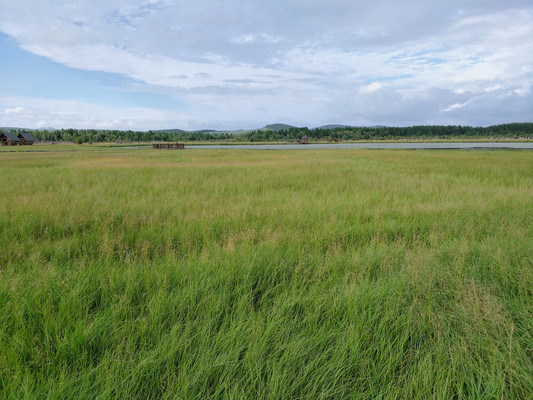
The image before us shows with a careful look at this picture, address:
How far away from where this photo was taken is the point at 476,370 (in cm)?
227

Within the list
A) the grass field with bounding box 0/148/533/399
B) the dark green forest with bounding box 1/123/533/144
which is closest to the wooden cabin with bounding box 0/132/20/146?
the dark green forest with bounding box 1/123/533/144

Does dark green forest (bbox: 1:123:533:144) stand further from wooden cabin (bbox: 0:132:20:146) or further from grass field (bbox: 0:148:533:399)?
grass field (bbox: 0:148:533:399)

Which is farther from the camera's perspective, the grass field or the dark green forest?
the dark green forest

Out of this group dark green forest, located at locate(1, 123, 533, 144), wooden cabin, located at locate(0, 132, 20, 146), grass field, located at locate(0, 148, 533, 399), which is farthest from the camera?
dark green forest, located at locate(1, 123, 533, 144)

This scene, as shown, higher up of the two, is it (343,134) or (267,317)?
(343,134)

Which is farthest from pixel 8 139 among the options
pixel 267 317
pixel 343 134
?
pixel 343 134

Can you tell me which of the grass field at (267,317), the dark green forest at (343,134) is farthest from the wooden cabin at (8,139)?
the grass field at (267,317)

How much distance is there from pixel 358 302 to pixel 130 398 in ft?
7.53

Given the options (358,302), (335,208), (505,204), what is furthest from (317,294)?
(505,204)

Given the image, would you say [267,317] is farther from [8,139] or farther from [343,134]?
[343,134]

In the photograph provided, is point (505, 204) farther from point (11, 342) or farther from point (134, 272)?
point (11, 342)

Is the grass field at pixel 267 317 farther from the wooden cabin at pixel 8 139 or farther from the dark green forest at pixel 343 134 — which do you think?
the dark green forest at pixel 343 134

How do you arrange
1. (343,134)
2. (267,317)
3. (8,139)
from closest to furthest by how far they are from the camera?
(267,317) → (8,139) → (343,134)

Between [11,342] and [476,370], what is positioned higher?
[11,342]
